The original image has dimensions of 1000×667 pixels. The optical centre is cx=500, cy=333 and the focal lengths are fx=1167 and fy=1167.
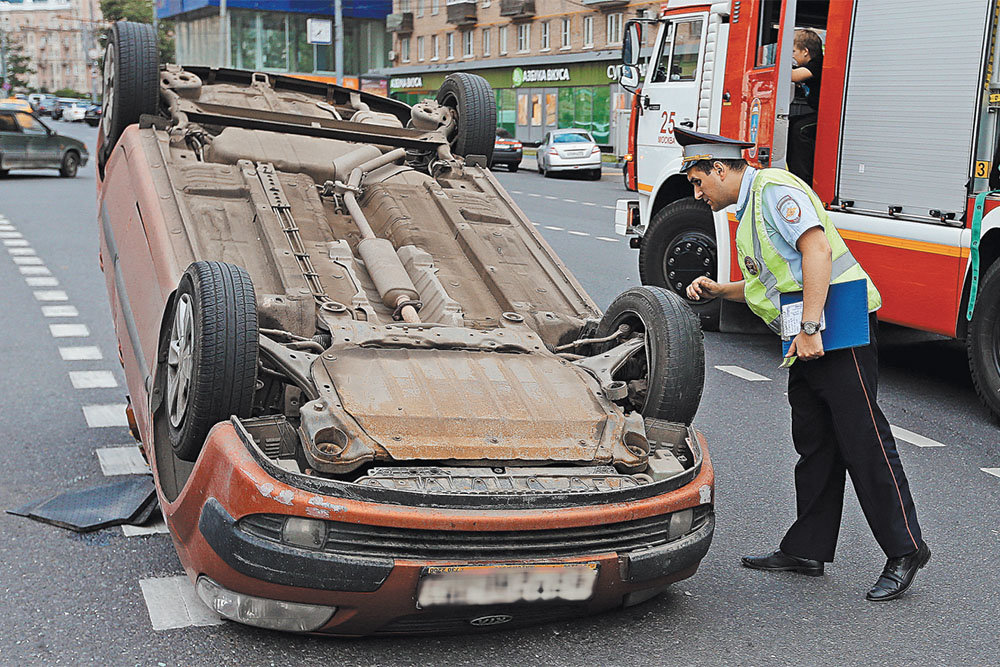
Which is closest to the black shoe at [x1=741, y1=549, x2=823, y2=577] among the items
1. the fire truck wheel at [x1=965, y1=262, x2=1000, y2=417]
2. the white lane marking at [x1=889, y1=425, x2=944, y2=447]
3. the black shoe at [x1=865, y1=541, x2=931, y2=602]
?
the black shoe at [x1=865, y1=541, x2=931, y2=602]

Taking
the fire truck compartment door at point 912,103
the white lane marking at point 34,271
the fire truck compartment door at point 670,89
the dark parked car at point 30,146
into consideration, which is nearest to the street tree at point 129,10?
the dark parked car at point 30,146

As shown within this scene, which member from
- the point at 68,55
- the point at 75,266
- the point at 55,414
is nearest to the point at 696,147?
the point at 55,414

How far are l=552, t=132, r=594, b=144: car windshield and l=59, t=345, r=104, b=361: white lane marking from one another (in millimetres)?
25073

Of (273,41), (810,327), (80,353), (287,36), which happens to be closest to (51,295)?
(80,353)

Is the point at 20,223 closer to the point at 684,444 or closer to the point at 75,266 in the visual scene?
the point at 75,266

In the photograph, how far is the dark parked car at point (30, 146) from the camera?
24859mm

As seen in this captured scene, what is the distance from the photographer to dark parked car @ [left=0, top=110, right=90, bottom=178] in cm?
2486

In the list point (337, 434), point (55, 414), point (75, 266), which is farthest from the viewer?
point (75, 266)

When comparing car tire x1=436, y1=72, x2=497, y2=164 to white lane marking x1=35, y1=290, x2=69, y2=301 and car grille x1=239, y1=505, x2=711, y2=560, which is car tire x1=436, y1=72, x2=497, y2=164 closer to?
car grille x1=239, y1=505, x2=711, y2=560

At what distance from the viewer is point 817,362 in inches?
174

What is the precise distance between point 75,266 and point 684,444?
32.5 feet

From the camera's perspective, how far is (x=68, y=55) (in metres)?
161

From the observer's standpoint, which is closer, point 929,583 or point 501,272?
point 929,583

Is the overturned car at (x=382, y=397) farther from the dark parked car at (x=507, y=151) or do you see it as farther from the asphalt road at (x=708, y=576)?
the dark parked car at (x=507, y=151)
